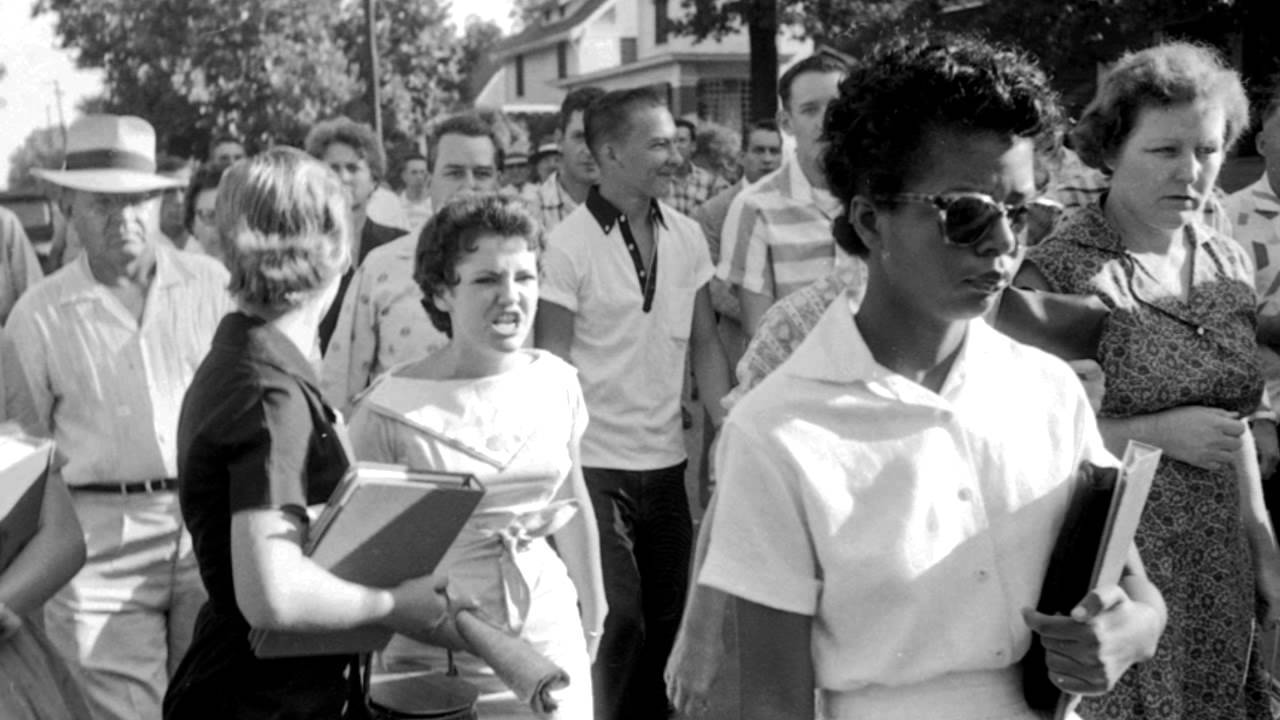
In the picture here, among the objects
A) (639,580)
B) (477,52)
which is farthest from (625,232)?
(477,52)

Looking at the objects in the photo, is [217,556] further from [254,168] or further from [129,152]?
[129,152]

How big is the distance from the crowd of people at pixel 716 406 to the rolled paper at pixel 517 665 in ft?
0.14

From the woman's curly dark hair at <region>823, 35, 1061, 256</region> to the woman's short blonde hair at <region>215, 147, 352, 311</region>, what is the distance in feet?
3.96

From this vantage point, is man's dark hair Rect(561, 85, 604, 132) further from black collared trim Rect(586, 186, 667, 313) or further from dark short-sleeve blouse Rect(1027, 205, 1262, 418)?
dark short-sleeve blouse Rect(1027, 205, 1262, 418)

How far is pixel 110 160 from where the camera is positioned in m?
5.66

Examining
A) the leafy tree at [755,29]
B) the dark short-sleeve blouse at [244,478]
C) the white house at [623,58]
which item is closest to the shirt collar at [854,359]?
the dark short-sleeve blouse at [244,478]

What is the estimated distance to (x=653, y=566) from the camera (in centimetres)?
621

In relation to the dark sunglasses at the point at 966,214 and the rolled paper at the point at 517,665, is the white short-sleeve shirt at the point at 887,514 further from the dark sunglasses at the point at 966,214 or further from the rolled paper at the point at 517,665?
the rolled paper at the point at 517,665

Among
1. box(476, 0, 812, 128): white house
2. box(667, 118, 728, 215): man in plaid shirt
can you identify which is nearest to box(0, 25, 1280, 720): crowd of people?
box(667, 118, 728, 215): man in plaid shirt

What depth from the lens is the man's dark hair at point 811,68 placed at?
6277 millimetres

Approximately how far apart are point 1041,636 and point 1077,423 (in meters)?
0.35

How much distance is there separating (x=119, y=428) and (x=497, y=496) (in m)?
1.48

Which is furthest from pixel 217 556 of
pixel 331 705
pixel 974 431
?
pixel 974 431

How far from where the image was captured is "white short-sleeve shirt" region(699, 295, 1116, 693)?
2508mm
